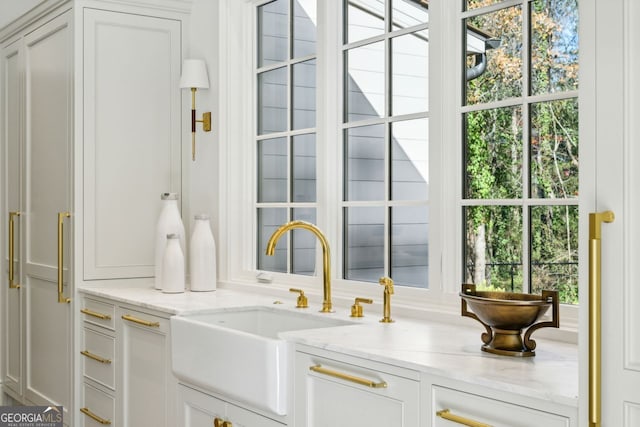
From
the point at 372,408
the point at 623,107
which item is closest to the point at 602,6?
the point at 623,107

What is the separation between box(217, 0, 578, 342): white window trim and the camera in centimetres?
265

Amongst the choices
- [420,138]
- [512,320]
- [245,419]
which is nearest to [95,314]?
[245,419]

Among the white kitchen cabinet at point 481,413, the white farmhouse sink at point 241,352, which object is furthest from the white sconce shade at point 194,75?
the white kitchen cabinet at point 481,413

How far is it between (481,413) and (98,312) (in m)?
2.28

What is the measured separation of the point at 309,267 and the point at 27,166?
191 cm

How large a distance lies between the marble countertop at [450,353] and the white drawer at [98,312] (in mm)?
539

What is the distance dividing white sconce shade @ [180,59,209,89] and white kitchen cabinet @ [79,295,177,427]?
3.62 ft

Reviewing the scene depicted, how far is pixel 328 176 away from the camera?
3240 mm

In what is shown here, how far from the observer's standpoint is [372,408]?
6.55ft

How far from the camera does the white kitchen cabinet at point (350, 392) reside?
1.90 meters

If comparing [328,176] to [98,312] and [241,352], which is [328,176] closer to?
[241,352]

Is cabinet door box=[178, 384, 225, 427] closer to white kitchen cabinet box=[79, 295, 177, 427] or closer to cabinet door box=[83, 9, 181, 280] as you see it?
white kitchen cabinet box=[79, 295, 177, 427]

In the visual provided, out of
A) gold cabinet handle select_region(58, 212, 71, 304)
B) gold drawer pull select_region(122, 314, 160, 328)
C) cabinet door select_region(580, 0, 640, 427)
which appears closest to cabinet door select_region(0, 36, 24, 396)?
gold cabinet handle select_region(58, 212, 71, 304)

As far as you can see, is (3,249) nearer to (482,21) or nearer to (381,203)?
(381,203)
